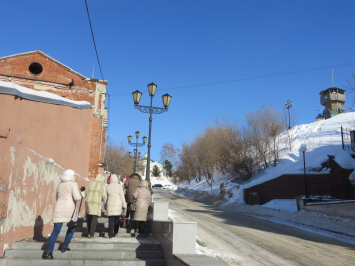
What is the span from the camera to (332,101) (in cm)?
6706

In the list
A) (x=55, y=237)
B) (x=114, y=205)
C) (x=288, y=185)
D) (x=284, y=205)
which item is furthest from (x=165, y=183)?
(x=55, y=237)

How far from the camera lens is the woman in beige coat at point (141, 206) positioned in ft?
27.1

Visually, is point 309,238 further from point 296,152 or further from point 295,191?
point 296,152

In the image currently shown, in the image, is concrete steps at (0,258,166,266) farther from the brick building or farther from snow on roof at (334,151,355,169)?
snow on roof at (334,151,355,169)

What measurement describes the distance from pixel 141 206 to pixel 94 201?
1.34m

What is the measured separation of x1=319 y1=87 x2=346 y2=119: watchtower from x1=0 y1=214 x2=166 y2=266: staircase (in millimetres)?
67249

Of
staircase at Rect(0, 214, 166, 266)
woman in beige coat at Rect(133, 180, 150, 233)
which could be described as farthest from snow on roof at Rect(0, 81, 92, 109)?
woman in beige coat at Rect(133, 180, 150, 233)

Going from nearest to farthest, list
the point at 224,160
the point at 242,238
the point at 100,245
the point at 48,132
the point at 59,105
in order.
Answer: the point at 100,245
the point at 48,132
the point at 59,105
the point at 242,238
the point at 224,160

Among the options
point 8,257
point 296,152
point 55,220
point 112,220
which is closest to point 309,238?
point 112,220

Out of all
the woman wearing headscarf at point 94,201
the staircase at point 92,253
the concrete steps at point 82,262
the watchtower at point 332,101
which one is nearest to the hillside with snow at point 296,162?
the woman wearing headscarf at point 94,201

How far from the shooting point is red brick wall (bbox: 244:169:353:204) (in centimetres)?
2056

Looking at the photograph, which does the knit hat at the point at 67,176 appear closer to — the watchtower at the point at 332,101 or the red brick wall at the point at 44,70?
the red brick wall at the point at 44,70

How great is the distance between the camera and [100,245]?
21.9 feet

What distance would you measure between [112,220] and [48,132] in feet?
10.2
